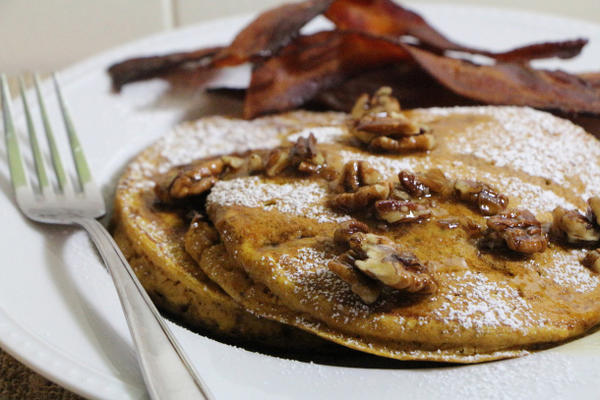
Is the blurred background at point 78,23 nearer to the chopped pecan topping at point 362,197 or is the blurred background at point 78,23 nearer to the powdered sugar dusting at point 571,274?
the chopped pecan topping at point 362,197

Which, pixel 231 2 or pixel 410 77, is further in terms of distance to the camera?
pixel 231 2

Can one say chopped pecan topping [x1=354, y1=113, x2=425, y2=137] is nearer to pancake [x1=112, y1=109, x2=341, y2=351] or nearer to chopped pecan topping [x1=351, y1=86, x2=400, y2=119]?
chopped pecan topping [x1=351, y1=86, x2=400, y2=119]

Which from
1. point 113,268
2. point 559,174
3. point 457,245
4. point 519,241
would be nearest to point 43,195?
point 113,268

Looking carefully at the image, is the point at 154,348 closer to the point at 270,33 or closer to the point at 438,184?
the point at 438,184

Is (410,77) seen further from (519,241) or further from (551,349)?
(551,349)

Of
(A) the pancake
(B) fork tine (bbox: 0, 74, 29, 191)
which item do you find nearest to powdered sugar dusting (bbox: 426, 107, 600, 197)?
(A) the pancake
